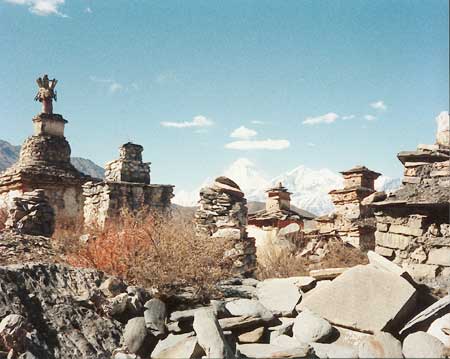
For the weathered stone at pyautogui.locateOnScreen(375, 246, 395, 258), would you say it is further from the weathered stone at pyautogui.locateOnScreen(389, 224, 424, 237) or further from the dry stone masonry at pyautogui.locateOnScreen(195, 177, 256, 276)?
the dry stone masonry at pyautogui.locateOnScreen(195, 177, 256, 276)

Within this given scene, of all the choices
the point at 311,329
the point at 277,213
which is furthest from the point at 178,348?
the point at 277,213

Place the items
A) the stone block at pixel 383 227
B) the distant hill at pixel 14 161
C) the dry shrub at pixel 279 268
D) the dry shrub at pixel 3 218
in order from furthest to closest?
the distant hill at pixel 14 161 < the dry shrub at pixel 3 218 < the dry shrub at pixel 279 268 < the stone block at pixel 383 227

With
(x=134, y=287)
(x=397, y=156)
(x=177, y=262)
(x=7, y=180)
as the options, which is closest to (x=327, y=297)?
(x=177, y=262)

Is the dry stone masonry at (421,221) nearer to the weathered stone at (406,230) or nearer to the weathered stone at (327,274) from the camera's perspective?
the weathered stone at (406,230)

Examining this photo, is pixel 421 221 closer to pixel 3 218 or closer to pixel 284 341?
pixel 284 341

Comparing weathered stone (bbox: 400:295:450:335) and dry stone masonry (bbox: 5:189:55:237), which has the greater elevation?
dry stone masonry (bbox: 5:189:55:237)

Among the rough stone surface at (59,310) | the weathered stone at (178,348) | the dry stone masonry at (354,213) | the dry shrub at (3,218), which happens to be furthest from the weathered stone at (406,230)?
the dry shrub at (3,218)

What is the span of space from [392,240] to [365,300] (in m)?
2.36

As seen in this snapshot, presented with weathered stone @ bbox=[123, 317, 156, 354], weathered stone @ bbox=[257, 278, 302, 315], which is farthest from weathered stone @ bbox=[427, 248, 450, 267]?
weathered stone @ bbox=[123, 317, 156, 354]

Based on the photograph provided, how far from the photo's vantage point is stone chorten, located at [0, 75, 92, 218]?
1596 centimetres

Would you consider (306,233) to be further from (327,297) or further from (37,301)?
(37,301)

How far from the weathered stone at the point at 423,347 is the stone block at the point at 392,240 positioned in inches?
98.0

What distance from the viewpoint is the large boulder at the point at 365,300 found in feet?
13.7

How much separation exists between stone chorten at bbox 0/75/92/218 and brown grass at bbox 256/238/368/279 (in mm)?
9495
